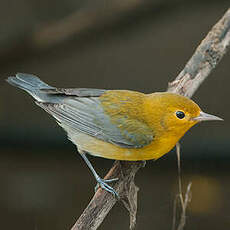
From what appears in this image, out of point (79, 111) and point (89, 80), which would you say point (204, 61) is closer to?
point (79, 111)

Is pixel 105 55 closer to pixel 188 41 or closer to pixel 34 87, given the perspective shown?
pixel 188 41

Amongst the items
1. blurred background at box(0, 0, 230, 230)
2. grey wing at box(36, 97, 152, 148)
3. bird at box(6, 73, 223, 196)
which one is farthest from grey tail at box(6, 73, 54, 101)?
blurred background at box(0, 0, 230, 230)

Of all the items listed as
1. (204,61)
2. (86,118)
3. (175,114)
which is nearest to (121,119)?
(86,118)

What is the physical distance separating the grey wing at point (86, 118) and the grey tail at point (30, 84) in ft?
0.35

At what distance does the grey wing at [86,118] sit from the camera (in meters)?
3.85

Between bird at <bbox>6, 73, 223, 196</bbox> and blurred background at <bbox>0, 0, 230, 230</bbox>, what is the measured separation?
165 cm

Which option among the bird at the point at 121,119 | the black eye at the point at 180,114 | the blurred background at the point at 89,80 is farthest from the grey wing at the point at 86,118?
the blurred background at the point at 89,80

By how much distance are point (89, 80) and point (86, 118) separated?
2193mm

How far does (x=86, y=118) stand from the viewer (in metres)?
3.95

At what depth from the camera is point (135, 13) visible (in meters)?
5.48

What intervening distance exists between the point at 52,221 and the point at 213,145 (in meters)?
2.13

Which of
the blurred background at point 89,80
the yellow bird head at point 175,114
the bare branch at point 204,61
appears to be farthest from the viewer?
the blurred background at point 89,80

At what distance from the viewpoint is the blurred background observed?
5496 mm

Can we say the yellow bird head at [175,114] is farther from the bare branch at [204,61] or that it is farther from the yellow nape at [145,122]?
the bare branch at [204,61]
